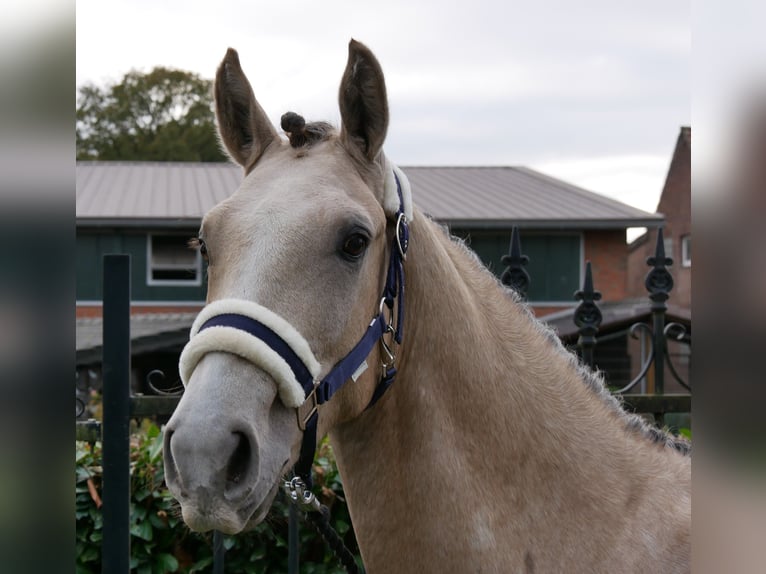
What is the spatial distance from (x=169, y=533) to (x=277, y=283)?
243 cm

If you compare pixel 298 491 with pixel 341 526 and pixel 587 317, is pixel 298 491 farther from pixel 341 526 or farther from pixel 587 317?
pixel 587 317

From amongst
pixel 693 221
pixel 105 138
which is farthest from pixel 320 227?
pixel 105 138

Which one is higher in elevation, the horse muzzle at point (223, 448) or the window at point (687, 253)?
the window at point (687, 253)

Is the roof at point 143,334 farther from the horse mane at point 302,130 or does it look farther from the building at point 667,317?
the horse mane at point 302,130

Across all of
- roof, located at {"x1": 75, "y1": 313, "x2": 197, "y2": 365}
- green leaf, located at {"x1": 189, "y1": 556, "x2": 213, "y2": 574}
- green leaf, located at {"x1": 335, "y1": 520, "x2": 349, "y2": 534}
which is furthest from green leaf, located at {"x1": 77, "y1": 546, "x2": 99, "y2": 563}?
roof, located at {"x1": 75, "y1": 313, "x2": 197, "y2": 365}

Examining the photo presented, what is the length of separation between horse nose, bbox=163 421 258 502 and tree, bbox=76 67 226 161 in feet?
122

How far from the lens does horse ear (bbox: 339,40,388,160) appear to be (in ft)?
7.07

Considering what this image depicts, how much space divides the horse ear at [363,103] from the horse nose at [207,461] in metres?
1.01

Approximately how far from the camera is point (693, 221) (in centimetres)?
72

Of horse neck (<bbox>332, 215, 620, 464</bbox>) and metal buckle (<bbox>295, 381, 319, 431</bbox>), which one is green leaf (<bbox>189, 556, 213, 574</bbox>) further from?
metal buckle (<bbox>295, 381, 319, 431</bbox>)

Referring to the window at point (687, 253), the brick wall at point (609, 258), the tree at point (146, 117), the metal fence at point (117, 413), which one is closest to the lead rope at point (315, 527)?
the metal fence at point (117, 413)

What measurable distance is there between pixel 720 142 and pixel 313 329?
1346mm

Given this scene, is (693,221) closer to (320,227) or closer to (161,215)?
(320,227)

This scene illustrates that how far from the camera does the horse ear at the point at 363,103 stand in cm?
216
